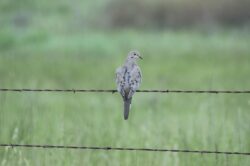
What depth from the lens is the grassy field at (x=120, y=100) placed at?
9.27 m

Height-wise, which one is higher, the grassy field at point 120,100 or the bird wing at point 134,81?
the grassy field at point 120,100

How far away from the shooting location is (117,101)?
670 inches

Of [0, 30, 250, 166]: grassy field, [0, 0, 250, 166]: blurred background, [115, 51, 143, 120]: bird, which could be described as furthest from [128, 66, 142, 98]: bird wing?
[0, 0, 250, 166]: blurred background

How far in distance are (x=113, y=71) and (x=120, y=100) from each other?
12.6 ft

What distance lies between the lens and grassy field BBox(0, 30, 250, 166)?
30.4 ft

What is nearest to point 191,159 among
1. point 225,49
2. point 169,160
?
point 169,160

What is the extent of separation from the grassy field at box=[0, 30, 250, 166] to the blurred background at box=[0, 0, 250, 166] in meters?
0.03

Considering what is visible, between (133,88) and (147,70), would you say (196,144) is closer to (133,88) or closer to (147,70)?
(133,88)

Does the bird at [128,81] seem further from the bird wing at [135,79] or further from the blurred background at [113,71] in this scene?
the blurred background at [113,71]

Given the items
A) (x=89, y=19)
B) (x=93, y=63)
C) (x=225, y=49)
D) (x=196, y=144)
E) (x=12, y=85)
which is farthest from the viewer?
(x=89, y=19)

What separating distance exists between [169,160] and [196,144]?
2.76ft

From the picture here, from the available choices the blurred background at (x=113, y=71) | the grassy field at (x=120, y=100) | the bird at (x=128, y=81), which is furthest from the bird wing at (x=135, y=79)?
the blurred background at (x=113, y=71)

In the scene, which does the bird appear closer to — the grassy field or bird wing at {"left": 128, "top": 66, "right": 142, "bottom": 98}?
bird wing at {"left": 128, "top": 66, "right": 142, "bottom": 98}

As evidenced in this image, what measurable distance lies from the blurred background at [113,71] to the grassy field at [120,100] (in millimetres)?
30
